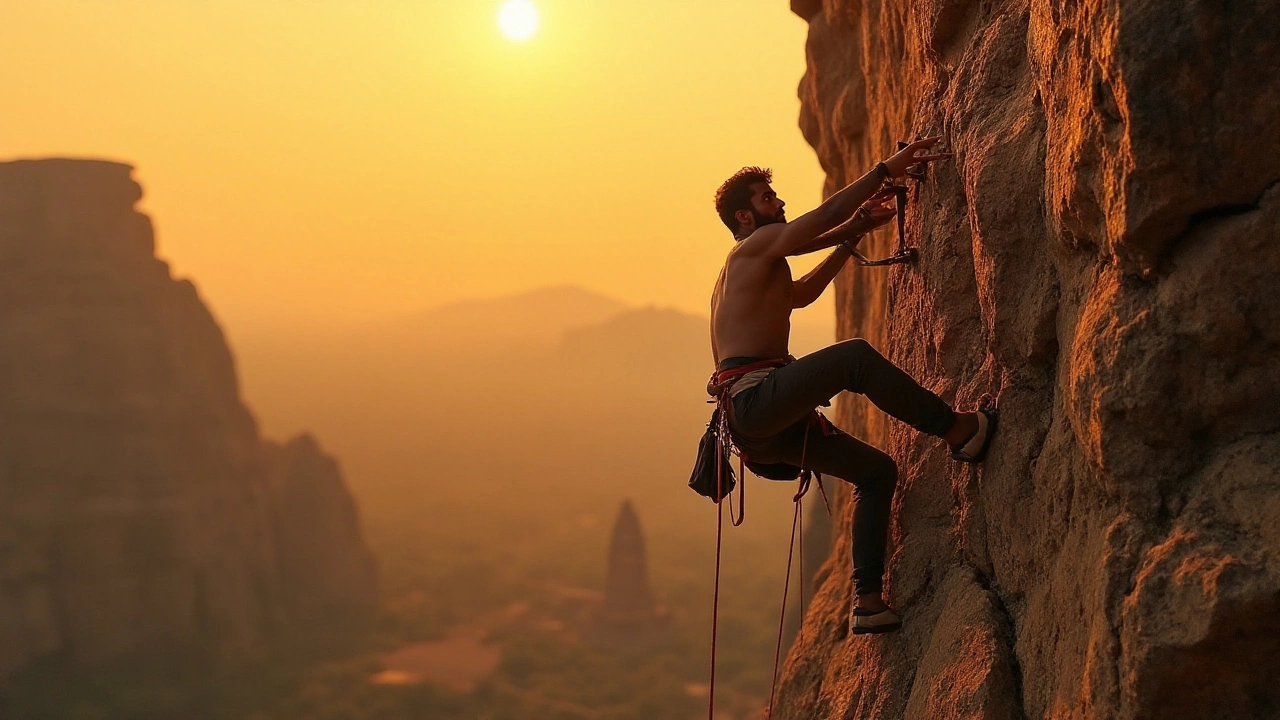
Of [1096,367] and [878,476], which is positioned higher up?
[1096,367]

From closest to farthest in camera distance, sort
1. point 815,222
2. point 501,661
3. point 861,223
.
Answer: point 815,222, point 861,223, point 501,661

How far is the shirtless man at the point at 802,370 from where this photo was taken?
139 inches

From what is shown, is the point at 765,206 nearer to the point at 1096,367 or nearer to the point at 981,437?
the point at 981,437

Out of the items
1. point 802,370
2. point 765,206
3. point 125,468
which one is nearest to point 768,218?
point 765,206

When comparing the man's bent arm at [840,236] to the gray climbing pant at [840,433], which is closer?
the gray climbing pant at [840,433]

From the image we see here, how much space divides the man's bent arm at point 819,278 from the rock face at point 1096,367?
50cm

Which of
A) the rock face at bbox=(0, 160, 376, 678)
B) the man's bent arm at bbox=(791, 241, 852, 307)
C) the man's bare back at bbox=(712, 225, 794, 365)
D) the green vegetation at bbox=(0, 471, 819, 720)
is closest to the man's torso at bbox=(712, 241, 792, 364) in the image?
the man's bare back at bbox=(712, 225, 794, 365)

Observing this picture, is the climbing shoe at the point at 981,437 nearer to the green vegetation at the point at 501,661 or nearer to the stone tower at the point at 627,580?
the green vegetation at the point at 501,661

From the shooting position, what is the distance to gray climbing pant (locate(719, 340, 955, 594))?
11.4 ft

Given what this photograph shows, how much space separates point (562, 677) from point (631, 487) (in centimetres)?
5207

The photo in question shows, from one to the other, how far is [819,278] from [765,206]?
603 mm

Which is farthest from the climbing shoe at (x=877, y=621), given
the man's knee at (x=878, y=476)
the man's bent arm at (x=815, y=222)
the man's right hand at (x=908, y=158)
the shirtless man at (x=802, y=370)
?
the man's right hand at (x=908, y=158)

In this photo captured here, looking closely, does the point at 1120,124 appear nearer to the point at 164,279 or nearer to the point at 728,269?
the point at 728,269

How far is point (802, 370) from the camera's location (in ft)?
11.9
